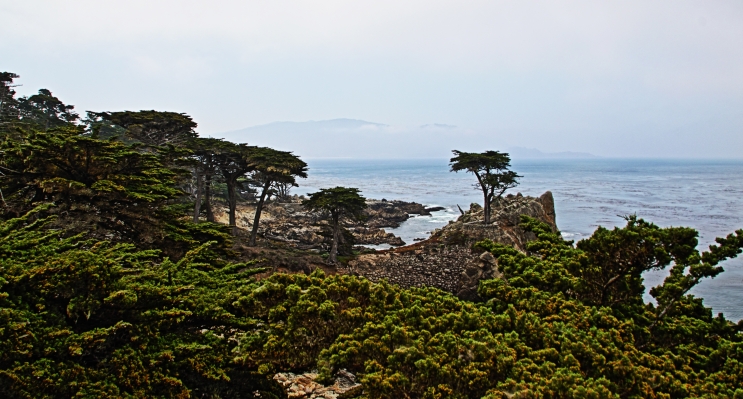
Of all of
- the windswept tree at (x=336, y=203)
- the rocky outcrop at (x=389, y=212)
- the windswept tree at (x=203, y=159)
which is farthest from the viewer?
the rocky outcrop at (x=389, y=212)

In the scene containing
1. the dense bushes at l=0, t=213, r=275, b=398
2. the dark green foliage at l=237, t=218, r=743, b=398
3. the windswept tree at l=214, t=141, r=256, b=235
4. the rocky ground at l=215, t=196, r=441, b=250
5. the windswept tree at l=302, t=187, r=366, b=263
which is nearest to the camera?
the dark green foliage at l=237, t=218, r=743, b=398

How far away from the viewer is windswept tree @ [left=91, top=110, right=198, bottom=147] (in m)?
19.5

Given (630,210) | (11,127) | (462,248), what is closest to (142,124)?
(11,127)

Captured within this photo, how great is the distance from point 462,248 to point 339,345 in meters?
17.3

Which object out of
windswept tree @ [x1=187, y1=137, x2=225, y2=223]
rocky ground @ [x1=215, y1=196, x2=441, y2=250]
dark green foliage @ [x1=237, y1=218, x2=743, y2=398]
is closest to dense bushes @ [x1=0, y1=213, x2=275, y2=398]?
dark green foliage @ [x1=237, y1=218, x2=743, y2=398]

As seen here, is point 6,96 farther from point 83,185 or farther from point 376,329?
point 376,329

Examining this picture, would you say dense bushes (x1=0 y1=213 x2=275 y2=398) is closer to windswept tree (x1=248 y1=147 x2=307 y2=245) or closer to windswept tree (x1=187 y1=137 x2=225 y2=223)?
windswept tree (x1=248 y1=147 x2=307 y2=245)

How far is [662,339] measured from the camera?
5.50 metres

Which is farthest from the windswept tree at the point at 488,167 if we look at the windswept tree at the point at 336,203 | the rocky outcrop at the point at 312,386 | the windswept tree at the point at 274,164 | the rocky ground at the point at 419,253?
the rocky outcrop at the point at 312,386

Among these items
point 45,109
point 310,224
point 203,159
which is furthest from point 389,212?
point 45,109

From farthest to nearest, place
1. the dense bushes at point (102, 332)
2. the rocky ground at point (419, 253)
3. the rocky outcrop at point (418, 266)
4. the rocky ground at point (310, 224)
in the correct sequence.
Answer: the rocky ground at point (310, 224) < the rocky outcrop at point (418, 266) < the rocky ground at point (419, 253) < the dense bushes at point (102, 332)

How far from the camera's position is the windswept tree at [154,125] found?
19.5 meters

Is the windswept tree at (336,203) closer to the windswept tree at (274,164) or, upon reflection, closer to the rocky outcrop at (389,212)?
the windswept tree at (274,164)

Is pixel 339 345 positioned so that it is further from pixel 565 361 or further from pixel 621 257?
pixel 621 257
